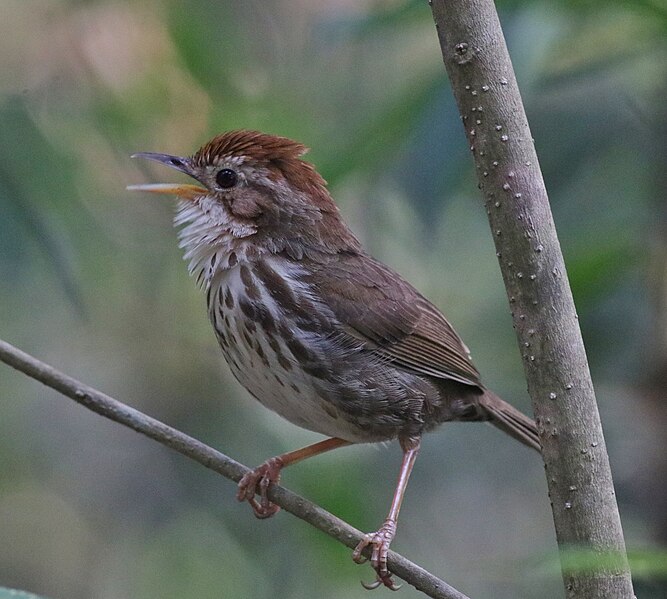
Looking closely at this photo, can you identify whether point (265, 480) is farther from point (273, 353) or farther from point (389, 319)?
point (389, 319)

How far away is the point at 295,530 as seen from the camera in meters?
4.96

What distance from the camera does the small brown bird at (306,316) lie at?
3.67 meters

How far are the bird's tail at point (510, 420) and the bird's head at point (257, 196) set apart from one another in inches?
31.8

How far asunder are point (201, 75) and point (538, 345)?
9.65 ft

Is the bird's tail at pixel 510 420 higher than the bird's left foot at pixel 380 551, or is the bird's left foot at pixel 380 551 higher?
the bird's tail at pixel 510 420

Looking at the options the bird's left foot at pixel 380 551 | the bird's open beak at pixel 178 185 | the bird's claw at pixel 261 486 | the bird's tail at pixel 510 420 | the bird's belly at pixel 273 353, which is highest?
the bird's open beak at pixel 178 185

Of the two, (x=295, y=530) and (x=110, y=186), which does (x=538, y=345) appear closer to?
(x=295, y=530)

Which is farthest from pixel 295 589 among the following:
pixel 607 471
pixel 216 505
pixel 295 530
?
pixel 607 471

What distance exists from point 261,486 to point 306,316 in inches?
24.1

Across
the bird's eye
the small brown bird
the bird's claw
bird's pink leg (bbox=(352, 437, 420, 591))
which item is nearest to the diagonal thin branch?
bird's pink leg (bbox=(352, 437, 420, 591))

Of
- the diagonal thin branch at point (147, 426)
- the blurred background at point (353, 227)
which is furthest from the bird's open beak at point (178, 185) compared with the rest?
the diagonal thin branch at point (147, 426)

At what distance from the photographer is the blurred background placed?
3.97 meters

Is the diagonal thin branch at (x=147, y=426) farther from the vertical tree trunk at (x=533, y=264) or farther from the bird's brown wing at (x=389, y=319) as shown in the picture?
the bird's brown wing at (x=389, y=319)

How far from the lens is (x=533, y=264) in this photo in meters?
2.48
